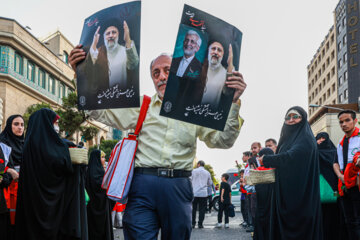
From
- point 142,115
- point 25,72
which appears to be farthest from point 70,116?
point 142,115

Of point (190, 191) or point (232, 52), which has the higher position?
point (232, 52)

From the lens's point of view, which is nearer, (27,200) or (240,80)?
(240,80)

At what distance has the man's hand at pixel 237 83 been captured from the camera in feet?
11.0

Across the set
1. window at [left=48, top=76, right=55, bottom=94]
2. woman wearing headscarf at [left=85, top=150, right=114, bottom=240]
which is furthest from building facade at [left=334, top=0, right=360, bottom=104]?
woman wearing headscarf at [left=85, top=150, right=114, bottom=240]

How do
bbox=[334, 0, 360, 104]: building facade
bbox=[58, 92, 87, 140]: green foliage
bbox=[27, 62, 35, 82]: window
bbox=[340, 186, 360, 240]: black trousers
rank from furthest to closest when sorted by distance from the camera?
bbox=[334, 0, 360, 104]: building facade < bbox=[27, 62, 35, 82]: window < bbox=[58, 92, 87, 140]: green foliage < bbox=[340, 186, 360, 240]: black trousers

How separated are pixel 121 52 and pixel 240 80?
36.0 inches

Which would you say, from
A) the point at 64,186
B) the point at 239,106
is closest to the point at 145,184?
the point at 239,106

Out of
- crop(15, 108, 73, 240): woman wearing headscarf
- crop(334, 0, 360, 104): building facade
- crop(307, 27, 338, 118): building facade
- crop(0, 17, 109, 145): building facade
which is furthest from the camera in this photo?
crop(307, 27, 338, 118): building facade

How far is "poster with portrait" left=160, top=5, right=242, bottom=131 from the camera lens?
321cm

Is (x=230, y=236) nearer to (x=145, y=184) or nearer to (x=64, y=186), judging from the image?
(x=64, y=186)

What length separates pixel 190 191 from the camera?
358 cm

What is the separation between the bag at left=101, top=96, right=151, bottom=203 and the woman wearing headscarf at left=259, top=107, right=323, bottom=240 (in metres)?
2.67

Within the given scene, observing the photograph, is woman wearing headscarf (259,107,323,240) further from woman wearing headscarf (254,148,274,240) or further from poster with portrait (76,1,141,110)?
poster with portrait (76,1,141,110)

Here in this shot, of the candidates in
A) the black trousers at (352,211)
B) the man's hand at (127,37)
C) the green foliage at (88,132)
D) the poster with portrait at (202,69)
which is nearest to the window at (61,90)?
the green foliage at (88,132)
